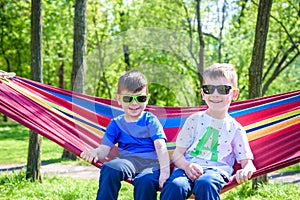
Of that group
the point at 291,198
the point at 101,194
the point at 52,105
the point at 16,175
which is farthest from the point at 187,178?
the point at 16,175

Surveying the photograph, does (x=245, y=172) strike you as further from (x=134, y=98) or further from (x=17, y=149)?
(x=17, y=149)

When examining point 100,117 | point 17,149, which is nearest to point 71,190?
point 100,117

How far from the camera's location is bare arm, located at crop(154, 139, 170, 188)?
6.94 ft

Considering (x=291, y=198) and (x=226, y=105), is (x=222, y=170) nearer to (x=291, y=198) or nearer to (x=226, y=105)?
(x=226, y=105)

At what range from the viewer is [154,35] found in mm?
3529

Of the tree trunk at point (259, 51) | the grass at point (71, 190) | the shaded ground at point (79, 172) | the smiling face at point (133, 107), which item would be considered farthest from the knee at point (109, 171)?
the shaded ground at point (79, 172)

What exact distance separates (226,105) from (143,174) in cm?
57

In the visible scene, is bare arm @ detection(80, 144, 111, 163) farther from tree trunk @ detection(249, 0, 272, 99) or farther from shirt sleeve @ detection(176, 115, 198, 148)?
tree trunk @ detection(249, 0, 272, 99)

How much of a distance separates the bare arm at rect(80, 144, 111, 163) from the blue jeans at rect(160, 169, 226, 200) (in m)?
0.47

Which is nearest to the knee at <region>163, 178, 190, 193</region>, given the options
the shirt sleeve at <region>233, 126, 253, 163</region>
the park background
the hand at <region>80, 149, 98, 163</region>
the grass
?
the shirt sleeve at <region>233, 126, 253, 163</region>

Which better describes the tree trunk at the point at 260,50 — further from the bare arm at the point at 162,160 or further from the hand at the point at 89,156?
the hand at the point at 89,156

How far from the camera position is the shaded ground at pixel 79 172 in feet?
16.3

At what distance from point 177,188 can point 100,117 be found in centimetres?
111

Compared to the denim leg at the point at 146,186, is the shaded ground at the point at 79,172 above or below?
below
